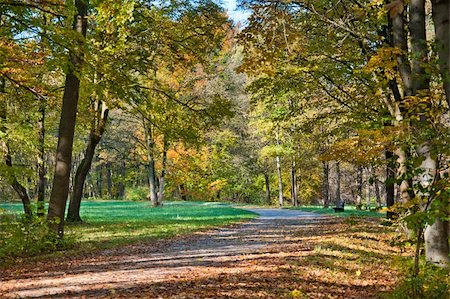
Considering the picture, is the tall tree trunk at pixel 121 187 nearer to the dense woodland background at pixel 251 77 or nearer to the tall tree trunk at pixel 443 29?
the dense woodland background at pixel 251 77

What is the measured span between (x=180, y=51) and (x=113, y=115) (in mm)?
31493

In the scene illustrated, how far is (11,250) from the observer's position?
10.1m

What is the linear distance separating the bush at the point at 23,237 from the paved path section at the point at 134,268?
1199mm

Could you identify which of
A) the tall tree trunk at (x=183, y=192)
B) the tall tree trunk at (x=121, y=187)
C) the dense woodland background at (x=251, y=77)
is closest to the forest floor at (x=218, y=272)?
the dense woodland background at (x=251, y=77)

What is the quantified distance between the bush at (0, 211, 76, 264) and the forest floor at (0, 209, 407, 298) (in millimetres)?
894

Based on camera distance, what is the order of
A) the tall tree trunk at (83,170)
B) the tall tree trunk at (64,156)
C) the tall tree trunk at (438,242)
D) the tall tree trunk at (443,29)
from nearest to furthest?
the tall tree trunk at (443,29)
the tall tree trunk at (438,242)
the tall tree trunk at (64,156)
the tall tree trunk at (83,170)

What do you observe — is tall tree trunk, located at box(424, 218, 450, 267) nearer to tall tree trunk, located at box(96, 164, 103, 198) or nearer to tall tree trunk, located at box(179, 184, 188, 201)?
Answer: tall tree trunk, located at box(179, 184, 188, 201)

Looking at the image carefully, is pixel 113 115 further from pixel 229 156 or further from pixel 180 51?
pixel 180 51

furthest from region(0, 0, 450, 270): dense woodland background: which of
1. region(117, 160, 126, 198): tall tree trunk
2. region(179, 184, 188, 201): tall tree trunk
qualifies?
region(117, 160, 126, 198): tall tree trunk

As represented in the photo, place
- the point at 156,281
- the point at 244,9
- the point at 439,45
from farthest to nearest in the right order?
the point at 244,9, the point at 156,281, the point at 439,45

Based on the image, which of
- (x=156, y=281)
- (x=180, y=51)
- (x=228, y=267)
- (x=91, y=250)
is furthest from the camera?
(x=180, y=51)

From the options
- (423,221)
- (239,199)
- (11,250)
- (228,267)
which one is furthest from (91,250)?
(239,199)

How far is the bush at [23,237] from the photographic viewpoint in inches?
400

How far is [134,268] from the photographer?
8594 mm
